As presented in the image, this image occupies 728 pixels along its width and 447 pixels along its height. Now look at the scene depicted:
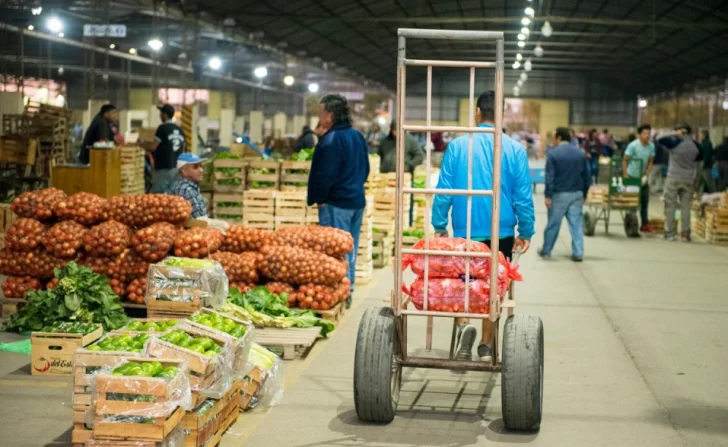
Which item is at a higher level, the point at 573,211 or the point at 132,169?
the point at 132,169

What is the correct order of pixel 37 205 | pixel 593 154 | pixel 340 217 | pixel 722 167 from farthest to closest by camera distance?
pixel 593 154
pixel 722 167
pixel 340 217
pixel 37 205

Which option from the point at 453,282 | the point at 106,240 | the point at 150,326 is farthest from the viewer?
the point at 106,240

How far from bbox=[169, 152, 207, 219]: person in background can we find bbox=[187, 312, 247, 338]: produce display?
11.7 ft

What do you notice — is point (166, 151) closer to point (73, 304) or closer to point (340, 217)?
point (340, 217)

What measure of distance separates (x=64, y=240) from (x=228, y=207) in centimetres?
537

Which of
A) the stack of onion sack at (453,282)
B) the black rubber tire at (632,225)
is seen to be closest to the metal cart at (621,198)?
the black rubber tire at (632,225)

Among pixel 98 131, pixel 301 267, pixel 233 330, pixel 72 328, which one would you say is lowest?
pixel 72 328

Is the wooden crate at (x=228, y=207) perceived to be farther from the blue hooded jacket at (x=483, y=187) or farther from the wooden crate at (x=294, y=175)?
the blue hooded jacket at (x=483, y=187)

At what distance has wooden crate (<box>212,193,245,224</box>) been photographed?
14562mm

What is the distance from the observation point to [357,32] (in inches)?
1425

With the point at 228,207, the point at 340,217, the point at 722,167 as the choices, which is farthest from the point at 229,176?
the point at 722,167

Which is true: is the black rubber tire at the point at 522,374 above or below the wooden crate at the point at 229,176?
below

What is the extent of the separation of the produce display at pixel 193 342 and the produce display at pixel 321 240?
361cm

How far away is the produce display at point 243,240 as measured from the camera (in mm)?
9805
